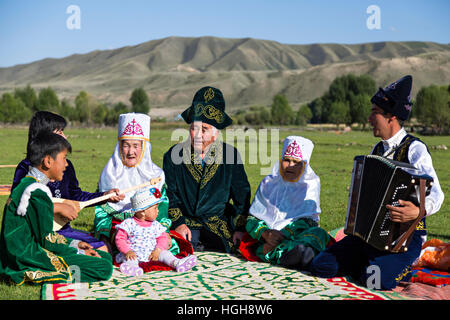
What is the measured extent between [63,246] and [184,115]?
8.18ft

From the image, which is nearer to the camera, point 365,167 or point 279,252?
point 365,167

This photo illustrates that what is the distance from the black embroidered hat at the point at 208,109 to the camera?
6586 millimetres

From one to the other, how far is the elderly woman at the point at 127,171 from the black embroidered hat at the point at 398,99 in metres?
3.02

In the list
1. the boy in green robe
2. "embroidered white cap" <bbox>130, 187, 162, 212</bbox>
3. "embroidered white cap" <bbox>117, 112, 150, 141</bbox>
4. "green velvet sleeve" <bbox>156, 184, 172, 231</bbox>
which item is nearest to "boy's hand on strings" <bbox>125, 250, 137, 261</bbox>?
the boy in green robe

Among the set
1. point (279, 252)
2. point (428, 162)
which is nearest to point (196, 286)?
point (279, 252)

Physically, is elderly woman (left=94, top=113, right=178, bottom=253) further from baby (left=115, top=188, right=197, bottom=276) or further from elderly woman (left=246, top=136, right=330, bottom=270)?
elderly woman (left=246, top=136, right=330, bottom=270)

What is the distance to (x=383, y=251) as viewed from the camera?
5.26 metres

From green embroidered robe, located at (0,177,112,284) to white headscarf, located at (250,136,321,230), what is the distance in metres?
2.24

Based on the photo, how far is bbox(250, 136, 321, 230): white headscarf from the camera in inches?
247

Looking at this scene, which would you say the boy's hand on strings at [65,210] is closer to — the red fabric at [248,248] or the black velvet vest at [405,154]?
the red fabric at [248,248]

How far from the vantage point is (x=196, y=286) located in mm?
5156

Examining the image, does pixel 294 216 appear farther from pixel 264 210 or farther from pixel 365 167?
pixel 365 167

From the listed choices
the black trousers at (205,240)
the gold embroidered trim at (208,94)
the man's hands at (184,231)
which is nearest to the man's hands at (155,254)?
the man's hands at (184,231)
